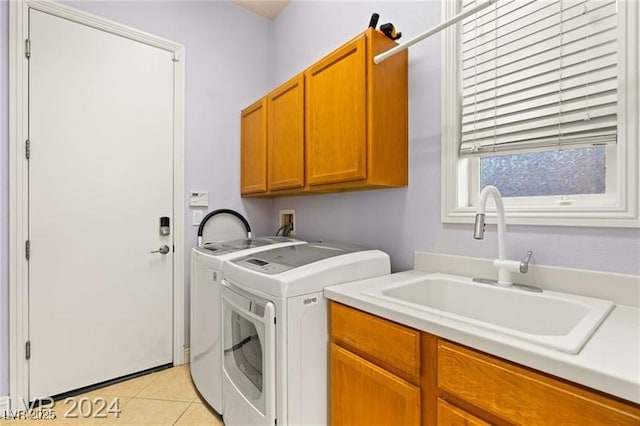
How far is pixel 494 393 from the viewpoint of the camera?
0.78 m

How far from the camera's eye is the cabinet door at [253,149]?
2367 millimetres

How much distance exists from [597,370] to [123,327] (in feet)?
8.16

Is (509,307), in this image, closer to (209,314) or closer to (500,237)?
(500,237)

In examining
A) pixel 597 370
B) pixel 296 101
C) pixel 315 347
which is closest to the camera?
pixel 597 370

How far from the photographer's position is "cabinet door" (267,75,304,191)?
1.99m

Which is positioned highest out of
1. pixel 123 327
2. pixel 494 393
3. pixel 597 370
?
pixel 597 370

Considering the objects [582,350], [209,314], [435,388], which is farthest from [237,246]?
[582,350]

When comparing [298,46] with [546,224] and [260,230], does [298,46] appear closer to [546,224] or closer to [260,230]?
[260,230]

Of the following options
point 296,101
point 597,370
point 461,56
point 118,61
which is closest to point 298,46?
point 296,101

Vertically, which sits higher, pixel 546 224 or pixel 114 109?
Answer: pixel 114 109

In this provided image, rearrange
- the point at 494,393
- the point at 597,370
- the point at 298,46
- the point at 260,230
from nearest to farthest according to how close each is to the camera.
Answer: the point at 597,370 < the point at 494,393 < the point at 298,46 < the point at 260,230

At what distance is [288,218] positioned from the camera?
2717 millimetres

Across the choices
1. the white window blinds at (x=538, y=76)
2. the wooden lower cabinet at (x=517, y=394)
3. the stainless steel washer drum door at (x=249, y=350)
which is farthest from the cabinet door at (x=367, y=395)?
the white window blinds at (x=538, y=76)

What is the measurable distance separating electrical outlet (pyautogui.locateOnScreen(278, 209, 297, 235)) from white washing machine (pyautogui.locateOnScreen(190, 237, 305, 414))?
50cm
